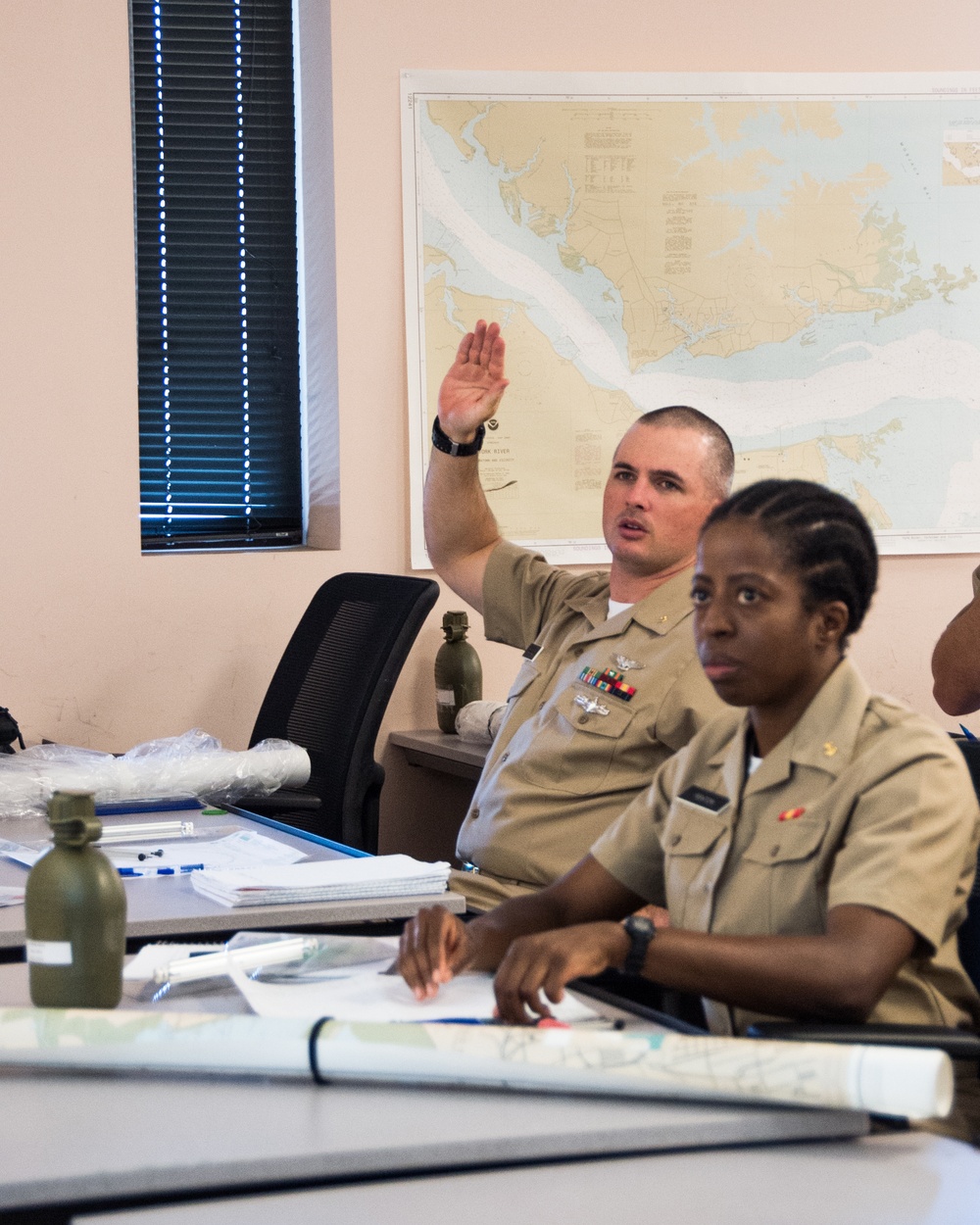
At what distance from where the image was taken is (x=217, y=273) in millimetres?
3654

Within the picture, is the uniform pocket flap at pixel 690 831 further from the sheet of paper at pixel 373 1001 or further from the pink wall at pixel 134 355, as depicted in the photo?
the pink wall at pixel 134 355

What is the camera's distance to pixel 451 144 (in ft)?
11.5

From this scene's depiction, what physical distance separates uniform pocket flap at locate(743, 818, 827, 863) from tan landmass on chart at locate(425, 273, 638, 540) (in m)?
2.21

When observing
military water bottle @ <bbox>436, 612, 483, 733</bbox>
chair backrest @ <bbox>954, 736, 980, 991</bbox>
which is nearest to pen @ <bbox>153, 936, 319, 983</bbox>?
chair backrest @ <bbox>954, 736, 980, 991</bbox>

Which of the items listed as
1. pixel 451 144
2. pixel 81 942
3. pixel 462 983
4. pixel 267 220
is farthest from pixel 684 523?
pixel 267 220

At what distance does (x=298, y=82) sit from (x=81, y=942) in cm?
292

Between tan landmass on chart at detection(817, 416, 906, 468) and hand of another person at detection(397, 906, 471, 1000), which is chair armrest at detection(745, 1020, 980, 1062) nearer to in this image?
hand of another person at detection(397, 906, 471, 1000)

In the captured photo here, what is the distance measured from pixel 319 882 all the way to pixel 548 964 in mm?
542

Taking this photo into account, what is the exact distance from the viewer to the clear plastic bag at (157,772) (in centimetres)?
238

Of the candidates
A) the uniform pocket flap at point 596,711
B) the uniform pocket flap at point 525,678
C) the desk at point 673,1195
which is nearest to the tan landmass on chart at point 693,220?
the uniform pocket flap at point 525,678

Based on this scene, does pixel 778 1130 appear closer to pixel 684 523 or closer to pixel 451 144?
pixel 684 523

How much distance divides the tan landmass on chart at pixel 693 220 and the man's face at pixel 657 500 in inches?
54.0

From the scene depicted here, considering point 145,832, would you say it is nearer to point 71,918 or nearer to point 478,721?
point 71,918

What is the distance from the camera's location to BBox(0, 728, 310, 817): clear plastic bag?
2.38 metres
